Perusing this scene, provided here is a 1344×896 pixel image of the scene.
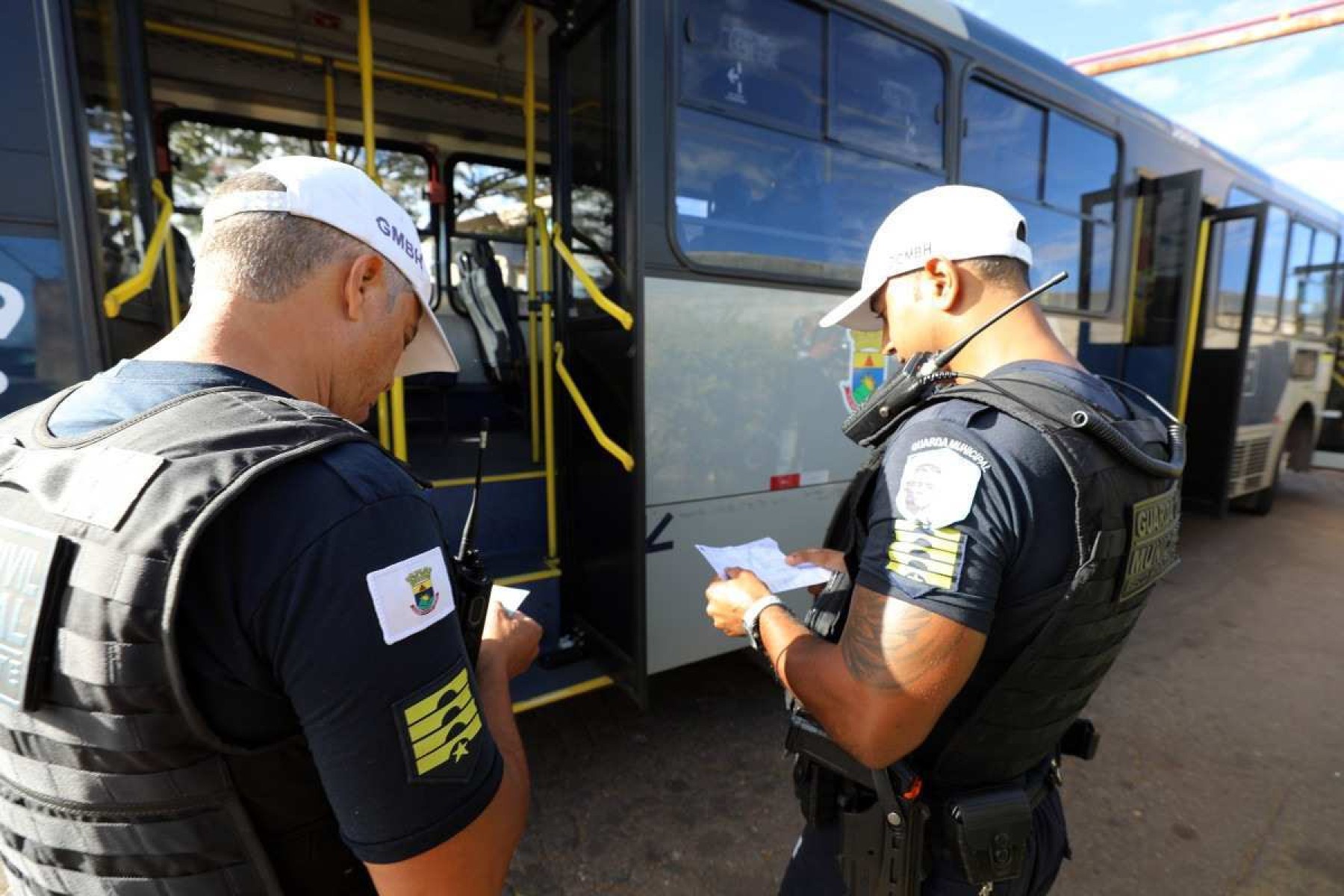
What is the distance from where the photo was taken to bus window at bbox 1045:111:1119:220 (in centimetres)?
379

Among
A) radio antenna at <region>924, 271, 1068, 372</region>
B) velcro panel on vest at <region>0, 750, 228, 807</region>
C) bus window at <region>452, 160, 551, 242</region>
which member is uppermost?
bus window at <region>452, 160, 551, 242</region>

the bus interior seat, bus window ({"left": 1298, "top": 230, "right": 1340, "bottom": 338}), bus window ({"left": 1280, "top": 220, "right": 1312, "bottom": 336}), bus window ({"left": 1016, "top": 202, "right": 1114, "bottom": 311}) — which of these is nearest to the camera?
bus window ({"left": 1016, "top": 202, "right": 1114, "bottom": 311})

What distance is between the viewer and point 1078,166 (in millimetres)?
3988

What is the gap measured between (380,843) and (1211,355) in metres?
6.75

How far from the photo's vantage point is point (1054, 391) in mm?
1107

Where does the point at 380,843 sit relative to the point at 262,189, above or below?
below

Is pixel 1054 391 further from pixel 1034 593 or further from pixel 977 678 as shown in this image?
pixel 977 678

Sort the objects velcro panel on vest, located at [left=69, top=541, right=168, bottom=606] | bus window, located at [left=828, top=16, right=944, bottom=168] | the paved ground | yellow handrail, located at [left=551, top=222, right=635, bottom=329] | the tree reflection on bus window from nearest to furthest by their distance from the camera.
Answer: velcro panel on vest, located at [left=69, top=541, right=168, bottom=606]
the paved ground
yellow handrail, located at [left=551, top=222, right=635, bottom=329]
bus window, located at [left=828, top=16, right=944, bottom=168]
the tree reflection on bus window

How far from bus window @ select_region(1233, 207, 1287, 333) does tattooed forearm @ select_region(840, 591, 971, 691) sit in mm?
6633

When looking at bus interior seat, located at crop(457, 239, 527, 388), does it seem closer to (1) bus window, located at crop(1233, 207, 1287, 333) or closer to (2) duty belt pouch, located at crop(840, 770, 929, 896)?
(2) duty belt pouch, located at crop(840, 770, 929, 896)

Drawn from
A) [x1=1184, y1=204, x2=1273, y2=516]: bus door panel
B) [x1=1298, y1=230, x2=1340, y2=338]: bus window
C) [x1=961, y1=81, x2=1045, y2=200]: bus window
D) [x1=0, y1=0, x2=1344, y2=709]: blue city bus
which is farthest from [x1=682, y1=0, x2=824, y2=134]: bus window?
[x1=1298, y1=230, x2=1340, y2=338]: bus window

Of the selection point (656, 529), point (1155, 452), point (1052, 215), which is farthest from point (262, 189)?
point (1052, 215)

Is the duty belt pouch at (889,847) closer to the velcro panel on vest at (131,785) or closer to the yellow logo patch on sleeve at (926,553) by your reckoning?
the yellow logo patch on sleeve at (926,553)

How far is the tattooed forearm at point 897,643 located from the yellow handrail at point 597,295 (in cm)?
157
